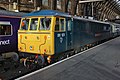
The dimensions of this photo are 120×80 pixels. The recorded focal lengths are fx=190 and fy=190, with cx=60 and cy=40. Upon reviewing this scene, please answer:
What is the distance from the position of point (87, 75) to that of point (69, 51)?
176 inches

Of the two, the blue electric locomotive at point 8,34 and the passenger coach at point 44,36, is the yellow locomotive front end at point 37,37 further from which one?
the blue electric locomotive at point 8,34

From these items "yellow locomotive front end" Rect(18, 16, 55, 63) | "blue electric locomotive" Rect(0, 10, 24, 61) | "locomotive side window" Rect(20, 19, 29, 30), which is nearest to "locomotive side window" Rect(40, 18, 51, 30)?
"yellow locomotive front end" Rect(18, 16, 55, 63)

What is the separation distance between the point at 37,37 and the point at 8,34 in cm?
285

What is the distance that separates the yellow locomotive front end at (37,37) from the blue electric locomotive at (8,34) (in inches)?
46.5

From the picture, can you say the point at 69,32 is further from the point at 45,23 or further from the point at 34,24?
the point at 34,24

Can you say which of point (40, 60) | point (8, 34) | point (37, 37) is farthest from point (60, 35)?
point (8, 34)

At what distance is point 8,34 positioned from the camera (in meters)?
12.4

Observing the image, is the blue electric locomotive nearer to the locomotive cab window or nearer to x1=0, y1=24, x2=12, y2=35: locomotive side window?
x1=0, y1=24, x2=12, y2=35: locomotive side window

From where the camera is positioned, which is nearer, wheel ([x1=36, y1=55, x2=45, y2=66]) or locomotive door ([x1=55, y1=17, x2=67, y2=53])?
wheel ([x1=36, y1=55, x2=45, y2=66])

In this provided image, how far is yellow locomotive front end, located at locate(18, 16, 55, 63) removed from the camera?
399 inches

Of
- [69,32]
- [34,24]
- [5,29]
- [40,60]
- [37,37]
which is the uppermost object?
[34,24]

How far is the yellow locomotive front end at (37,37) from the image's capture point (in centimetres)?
1014

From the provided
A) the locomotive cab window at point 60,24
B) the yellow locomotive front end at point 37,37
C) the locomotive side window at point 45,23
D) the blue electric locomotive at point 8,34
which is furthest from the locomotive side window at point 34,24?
the blue electric locomotive at point 8,34

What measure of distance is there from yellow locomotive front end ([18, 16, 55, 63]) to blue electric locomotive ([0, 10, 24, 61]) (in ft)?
3.87
